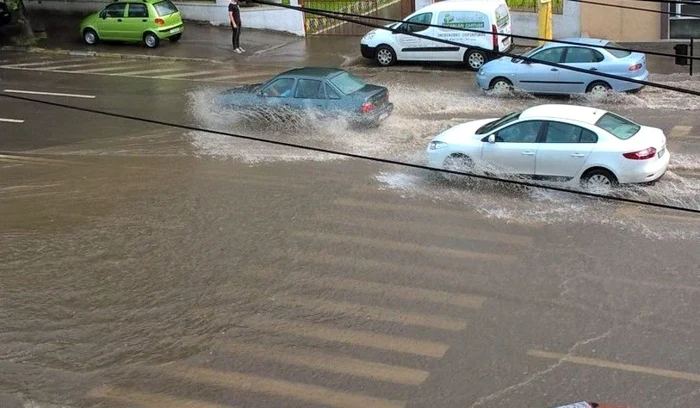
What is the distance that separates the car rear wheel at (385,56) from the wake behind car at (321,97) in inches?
209

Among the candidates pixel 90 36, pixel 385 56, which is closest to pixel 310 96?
pixel 385 56

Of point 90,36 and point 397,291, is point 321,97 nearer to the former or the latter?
point 397,291

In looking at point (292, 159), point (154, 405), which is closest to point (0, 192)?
point (292, 159)

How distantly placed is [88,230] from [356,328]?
6.03 meters

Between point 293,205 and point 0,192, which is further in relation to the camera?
point 0,192

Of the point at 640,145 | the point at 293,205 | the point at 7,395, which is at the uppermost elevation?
the point at 640,145

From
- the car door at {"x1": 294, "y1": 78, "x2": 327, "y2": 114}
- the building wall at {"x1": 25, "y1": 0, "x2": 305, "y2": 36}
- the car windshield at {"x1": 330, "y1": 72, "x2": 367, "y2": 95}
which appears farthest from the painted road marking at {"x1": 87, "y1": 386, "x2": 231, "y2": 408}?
the building wall at {"x1": 25, "y1": 0, "x2": 305, "y2": 36}

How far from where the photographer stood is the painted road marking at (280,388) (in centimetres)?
891

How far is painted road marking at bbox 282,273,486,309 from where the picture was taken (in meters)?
10.7

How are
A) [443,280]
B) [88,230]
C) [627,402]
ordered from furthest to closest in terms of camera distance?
[88,230]
[443,280]
[627,402]

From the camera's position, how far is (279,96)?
17984 mm

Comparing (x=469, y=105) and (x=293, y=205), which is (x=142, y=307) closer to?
(x=293, y=205)

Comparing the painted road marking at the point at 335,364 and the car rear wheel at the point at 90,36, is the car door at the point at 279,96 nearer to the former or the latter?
the painted road marking at the point at 335,364

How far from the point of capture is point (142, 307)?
1148 centimetres
